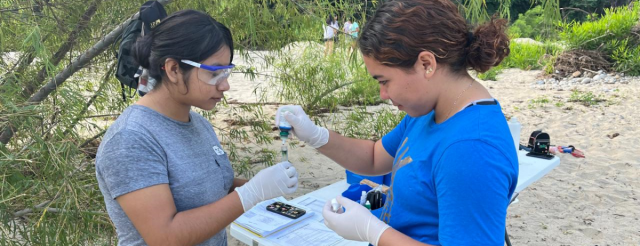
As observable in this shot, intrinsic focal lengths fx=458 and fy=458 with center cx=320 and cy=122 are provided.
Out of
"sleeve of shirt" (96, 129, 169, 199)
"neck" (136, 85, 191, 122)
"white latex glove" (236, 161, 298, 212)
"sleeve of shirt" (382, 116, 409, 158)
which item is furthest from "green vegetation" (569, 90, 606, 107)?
"sleeve of shirt" (96, 129, 169, 199)

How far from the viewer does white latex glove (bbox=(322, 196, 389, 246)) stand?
1.30 metres

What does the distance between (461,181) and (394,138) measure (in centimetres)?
69

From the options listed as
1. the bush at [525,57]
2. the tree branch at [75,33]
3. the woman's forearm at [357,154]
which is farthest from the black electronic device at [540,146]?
the bush at [525,57]

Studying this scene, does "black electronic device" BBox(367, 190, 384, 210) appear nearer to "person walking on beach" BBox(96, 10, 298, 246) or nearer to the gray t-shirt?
"person walking on beach" BBox(96, 10, 298, 246)

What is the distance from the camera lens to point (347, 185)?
8.09ft

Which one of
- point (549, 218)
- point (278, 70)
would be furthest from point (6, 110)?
point (549, 218)

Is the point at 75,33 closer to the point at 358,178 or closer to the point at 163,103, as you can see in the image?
the point at 163,103

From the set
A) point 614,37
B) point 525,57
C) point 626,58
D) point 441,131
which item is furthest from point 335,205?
point 525,57

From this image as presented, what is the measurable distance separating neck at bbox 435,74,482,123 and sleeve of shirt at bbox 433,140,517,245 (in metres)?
0.19

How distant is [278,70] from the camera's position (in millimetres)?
5039

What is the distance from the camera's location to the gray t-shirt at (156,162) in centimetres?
125

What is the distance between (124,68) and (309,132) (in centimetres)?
75

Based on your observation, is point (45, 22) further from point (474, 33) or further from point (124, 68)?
point (474, 33)

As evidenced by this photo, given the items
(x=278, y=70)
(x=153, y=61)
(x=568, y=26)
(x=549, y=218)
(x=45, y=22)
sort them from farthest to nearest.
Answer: (x=568, y=26) → (x=278, y=70) → (x=549, y=218) → (x=45, y=22) → (x=153, y=61)
